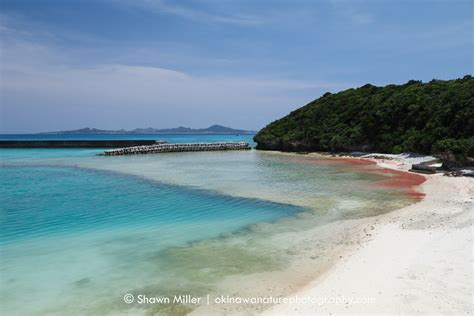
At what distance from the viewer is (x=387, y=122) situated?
45.7m

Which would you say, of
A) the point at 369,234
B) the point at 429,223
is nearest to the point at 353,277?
the point at 369,234

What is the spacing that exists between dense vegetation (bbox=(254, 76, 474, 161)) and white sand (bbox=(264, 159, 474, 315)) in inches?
667

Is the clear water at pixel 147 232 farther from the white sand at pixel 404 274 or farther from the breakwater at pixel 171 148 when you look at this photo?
the breakwater at pixel 171 148

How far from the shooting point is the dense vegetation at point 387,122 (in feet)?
104

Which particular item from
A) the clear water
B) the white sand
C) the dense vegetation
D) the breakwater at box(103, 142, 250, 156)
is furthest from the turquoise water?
the breakwater at box(103, 142, 250, 156)

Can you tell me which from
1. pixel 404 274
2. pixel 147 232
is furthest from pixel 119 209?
pixel 404 274

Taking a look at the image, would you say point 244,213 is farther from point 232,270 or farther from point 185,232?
point 232,270

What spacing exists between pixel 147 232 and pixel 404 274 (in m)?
7.61

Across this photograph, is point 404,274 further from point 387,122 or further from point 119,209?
point 387,122

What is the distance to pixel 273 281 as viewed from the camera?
803cm

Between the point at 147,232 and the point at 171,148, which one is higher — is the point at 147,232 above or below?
below

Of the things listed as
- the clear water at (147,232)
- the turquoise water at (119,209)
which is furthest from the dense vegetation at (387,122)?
the turquoise water at (119,209)

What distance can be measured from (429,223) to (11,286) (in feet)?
38.2

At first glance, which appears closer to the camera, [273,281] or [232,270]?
[273,281]
